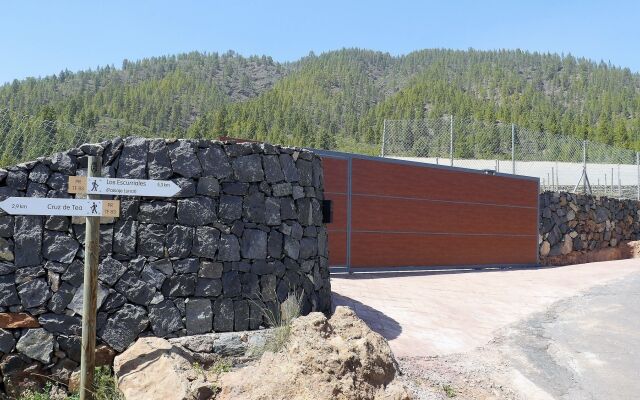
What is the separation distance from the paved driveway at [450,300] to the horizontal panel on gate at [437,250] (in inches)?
20.5

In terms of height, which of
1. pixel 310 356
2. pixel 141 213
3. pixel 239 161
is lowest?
pixel 310 356

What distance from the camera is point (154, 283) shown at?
5.14 m

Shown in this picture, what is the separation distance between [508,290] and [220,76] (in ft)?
255

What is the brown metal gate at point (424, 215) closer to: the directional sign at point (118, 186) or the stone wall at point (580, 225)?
the stone wall at point (580, 225)

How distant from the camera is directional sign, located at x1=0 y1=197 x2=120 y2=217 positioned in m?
4.19

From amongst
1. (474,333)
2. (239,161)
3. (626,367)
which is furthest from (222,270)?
(626,367)

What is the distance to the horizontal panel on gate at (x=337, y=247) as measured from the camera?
34.8 ft

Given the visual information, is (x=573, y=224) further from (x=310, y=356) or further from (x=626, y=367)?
(x=310, y=356)

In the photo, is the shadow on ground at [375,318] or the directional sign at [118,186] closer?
the directional sign at [118,186]

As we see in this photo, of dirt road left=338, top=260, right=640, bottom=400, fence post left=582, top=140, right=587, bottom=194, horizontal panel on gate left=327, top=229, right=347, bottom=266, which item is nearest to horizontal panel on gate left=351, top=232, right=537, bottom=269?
horizontal panel on gate left=327, top=229, right=347, bottom=266

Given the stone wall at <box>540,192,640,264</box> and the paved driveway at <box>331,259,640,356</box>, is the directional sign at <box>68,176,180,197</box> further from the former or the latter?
the stone wall at <box>540,192,640,264</box>

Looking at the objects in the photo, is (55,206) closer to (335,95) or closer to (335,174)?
(335,174)

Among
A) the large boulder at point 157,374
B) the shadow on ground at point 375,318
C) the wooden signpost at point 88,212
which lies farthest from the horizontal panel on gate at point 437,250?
the wooden signpost at point 88,212

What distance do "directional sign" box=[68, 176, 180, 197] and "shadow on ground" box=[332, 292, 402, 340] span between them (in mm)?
3216
